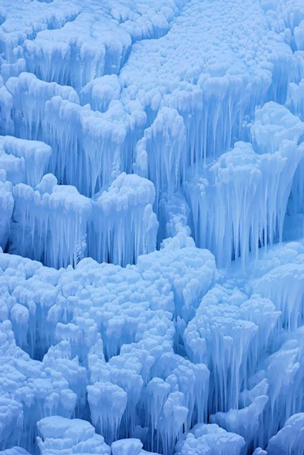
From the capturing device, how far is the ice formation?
4.46 meters

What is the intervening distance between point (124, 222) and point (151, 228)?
196mm

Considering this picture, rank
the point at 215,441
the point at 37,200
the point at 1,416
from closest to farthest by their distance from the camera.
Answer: the point at 1,416 < the point at 215,441 < the point at 37,200

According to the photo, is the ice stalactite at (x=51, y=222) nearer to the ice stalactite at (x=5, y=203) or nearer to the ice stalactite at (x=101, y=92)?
the ice stalactite at (x=5, y=203)

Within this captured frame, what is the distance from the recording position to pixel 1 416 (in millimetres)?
4172

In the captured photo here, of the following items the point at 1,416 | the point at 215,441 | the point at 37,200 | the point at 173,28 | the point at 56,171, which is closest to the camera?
the point at 1,416

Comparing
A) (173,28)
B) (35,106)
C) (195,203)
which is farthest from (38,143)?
(173,28)

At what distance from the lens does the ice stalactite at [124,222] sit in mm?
4828

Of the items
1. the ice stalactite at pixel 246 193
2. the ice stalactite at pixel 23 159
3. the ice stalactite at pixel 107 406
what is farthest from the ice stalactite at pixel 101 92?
the ice stalactite at pixel 107 406

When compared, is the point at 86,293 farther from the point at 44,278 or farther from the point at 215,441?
the point at 215,441

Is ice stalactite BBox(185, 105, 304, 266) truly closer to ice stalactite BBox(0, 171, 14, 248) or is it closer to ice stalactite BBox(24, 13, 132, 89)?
ice stalactite BBox(24, 13, 132, 89)

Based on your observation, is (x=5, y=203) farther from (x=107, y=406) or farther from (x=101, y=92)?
(x=107, y=406)

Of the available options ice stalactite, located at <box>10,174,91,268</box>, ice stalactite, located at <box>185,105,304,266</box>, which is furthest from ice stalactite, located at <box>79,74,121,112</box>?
ice stalactite, located at <box>185,105,304,266</box>

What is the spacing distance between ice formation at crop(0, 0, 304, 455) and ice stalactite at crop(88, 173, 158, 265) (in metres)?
0.01

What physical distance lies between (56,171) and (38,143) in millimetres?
342
